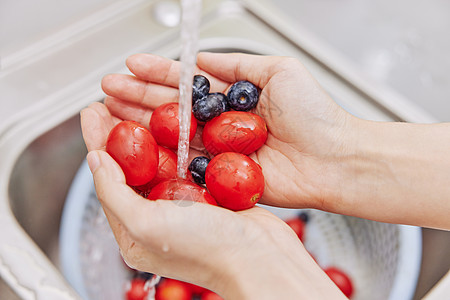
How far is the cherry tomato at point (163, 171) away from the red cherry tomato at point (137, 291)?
328mm

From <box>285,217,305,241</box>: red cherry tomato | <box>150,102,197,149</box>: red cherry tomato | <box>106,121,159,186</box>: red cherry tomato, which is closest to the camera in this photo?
<box>106,121,159,186</box>: red cherry tomato

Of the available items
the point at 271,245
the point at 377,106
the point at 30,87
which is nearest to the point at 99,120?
the point at 30,87

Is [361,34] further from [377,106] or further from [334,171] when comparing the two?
[334,171]

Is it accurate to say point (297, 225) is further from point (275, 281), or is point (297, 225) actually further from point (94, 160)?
point (94, 160)

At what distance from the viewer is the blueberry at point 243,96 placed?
967 mm

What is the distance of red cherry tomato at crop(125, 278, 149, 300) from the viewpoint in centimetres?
108

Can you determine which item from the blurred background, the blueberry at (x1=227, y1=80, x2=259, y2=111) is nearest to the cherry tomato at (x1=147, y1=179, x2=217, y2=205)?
the blueberry at (x1=227, y1=80, x2=259, y2=111)

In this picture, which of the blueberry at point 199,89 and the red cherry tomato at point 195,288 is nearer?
the blueberry at point 199,89

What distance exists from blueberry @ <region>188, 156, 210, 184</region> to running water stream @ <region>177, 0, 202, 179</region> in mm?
25

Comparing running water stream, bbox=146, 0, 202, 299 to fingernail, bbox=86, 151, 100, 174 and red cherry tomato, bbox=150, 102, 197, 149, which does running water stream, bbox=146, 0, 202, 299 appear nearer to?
red cherry tomato, bbox=150, 102, 197, 149

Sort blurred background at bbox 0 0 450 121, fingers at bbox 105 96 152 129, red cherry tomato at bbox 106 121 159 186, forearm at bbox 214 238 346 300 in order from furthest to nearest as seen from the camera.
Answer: blurred background at bbox 0 0 450 121 < fingers at bbox 105 96 152 129 < red cherry tomato at bbox 106 121 159 186 < forearm at bbox 214 238 346 300

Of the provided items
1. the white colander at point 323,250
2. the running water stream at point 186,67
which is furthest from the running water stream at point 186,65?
the white colander at point 323,250

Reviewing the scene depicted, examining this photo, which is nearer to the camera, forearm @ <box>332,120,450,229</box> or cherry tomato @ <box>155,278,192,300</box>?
forearm @ <box>332,120,450,229</box>

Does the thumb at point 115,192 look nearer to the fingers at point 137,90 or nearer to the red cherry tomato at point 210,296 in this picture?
the fingers at point 137,90
